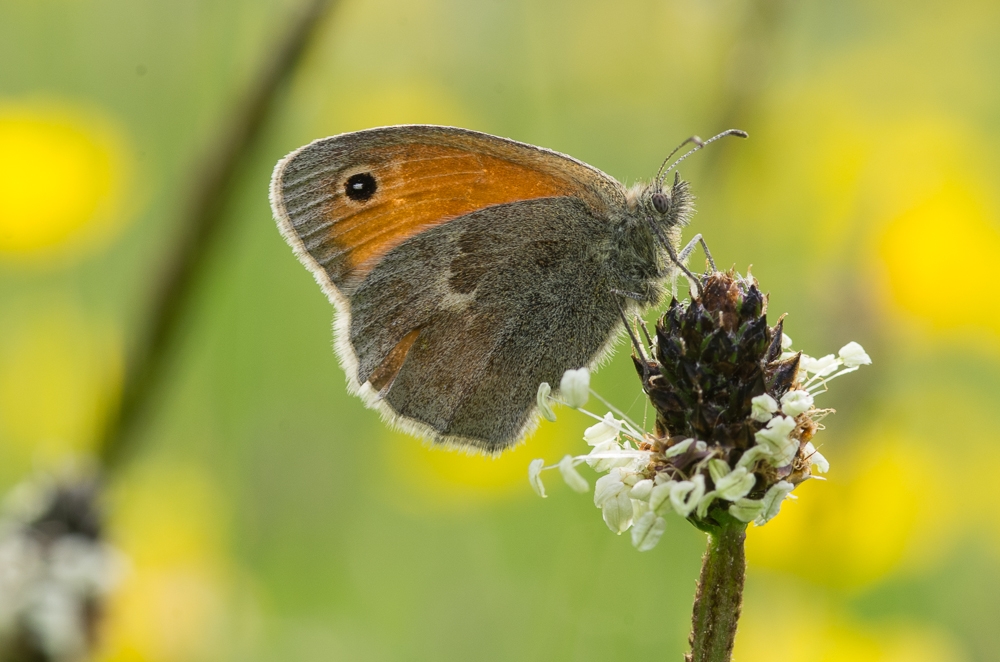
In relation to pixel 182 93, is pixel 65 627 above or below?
below

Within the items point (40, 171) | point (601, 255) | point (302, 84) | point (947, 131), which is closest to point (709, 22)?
point (601, 255)

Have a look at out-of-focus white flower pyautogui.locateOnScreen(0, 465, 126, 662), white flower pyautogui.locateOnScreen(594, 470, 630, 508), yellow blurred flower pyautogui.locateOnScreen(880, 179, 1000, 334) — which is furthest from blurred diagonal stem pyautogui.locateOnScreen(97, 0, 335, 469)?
yellow blurred flower pyautogui.locateOnScreen(880, 179, 1000, 334)

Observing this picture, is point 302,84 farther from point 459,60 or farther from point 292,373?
point 459,60

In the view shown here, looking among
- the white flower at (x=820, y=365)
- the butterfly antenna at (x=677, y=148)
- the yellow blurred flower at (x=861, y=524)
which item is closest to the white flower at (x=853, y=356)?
the white flower at (x=820, y=365)

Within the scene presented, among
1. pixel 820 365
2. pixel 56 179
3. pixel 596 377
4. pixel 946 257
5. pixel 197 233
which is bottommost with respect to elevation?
pixel 820 365

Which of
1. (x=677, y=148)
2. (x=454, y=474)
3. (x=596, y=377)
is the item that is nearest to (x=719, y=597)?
(x=677, y=148)

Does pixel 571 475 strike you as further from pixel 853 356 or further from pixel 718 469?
pixel 853 356

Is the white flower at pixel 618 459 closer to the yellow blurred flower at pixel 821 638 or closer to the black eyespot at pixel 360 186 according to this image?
the black eyespot at pixel 360 186
